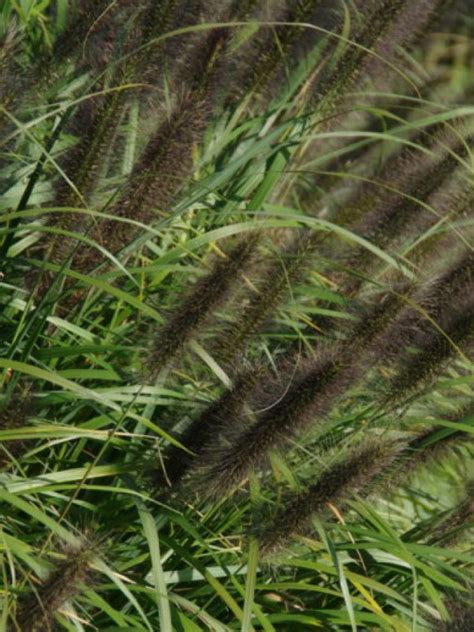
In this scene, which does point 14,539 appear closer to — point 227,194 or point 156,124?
point 156,124

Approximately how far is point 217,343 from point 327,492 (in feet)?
1.24

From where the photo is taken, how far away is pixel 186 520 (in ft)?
9.06

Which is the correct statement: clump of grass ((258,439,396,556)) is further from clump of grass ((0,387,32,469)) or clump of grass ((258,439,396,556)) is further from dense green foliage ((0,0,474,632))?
clump of grass ((0,387,32,469))

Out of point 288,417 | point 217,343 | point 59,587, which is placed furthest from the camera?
point 217,343

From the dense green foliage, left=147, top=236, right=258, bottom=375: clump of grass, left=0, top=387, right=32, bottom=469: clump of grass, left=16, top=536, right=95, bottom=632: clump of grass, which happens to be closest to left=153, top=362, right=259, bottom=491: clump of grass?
the dense green foliage

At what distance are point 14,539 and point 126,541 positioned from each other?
46 centimetres

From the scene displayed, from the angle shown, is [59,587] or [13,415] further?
[13,415]

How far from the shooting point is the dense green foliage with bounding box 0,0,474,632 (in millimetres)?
2584

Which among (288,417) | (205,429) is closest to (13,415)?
(205,429)

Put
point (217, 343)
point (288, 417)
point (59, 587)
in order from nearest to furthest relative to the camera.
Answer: point (59, 587) < point (288, 417) < point (217, 343)

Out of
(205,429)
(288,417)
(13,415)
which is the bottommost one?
(13,415)

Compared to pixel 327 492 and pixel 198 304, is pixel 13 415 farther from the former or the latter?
pixel 327 492

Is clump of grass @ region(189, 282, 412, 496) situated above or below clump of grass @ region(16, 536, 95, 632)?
above

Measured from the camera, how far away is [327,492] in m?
2.59
